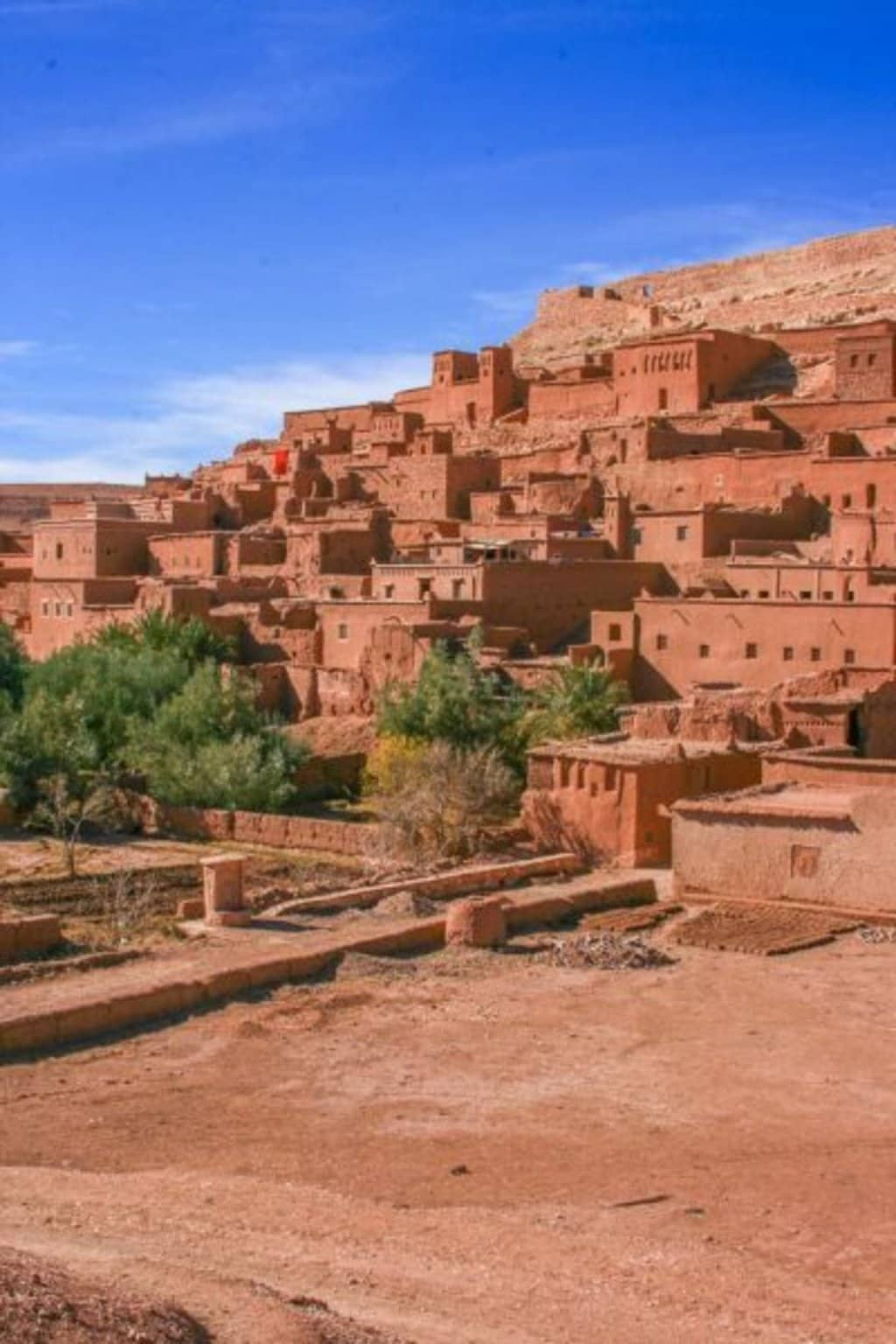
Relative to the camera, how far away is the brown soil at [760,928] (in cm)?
1599

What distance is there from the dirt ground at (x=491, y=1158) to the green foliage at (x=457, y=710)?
1072 centimetres

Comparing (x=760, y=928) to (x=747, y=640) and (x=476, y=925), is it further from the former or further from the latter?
(x=747, y=640)

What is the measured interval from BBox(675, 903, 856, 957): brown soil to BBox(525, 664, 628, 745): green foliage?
7608mm

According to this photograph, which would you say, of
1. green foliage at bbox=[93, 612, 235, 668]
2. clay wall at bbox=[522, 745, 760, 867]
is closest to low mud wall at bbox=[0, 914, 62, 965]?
clay wall at bbox=[522, 745, 760, 867]

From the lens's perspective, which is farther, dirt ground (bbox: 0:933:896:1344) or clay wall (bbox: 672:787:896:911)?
clay wall (bbox: 672:787:896:911)

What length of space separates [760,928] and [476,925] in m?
2.56

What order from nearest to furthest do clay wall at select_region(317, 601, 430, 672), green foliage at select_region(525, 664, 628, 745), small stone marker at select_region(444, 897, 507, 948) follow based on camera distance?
small stone marker at select_region(444, 897, 507, 948)
green foliage at select_region(525, 664, 628, 745)
clay wall at select_region(317, 601, 430, 672)

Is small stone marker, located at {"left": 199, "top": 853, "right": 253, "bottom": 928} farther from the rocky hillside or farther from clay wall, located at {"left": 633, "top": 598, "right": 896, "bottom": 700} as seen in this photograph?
the rocky hillside

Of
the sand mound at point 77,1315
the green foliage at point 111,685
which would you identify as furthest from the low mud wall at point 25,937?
the green foliage at point 111,685

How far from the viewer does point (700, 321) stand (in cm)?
5359

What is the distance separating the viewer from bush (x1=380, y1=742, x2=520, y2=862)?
21328mm

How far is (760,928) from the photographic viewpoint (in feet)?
54.1

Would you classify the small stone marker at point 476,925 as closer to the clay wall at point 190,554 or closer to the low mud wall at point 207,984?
the low mud wall at point 207,984

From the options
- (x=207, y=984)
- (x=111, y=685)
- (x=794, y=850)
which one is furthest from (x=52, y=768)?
(x=207, y=984)
